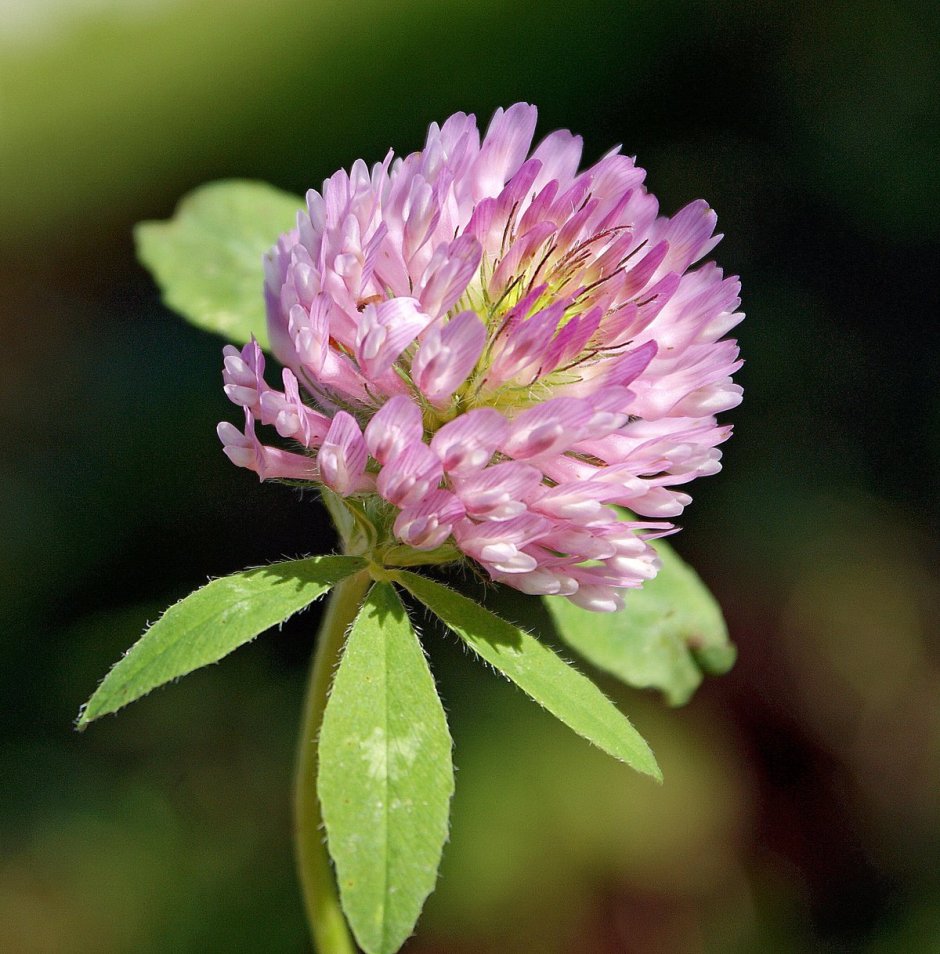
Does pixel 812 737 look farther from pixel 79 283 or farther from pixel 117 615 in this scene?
pixel 79 283

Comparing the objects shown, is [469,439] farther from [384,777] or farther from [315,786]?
[315,786]

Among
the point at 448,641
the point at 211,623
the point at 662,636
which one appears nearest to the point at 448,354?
the point at 211,623

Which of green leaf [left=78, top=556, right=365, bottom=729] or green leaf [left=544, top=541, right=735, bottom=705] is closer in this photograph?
green leaf [left=78, top=556, right=365, bottom=729]

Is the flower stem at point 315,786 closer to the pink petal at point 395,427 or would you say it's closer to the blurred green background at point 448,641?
the pink petal at point 395,427

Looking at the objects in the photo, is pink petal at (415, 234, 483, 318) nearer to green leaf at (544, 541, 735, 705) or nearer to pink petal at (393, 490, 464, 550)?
pink petal at (393, 490, 464, 550)

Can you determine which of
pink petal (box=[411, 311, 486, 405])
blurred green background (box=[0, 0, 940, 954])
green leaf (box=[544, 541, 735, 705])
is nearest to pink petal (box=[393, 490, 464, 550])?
pink petal (box=[411, 311, 486, 405])

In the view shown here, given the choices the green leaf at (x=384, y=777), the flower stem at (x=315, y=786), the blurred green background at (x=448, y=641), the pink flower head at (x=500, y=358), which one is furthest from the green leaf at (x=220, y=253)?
the blurred green background at (x=448, y=641)

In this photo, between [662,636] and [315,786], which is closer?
[315,786]
